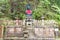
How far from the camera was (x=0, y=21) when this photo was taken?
11.5m

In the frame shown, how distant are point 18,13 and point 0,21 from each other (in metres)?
2.12

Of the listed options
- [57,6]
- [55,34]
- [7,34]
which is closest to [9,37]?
[7,34]

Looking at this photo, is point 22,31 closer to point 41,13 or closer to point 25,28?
point 25,28

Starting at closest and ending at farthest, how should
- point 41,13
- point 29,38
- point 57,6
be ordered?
A: 1. point 29,38
2. point 41,13
3. point 57,6

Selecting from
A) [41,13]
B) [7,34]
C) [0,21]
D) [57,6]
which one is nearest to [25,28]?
[7,34]

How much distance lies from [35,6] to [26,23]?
3.03 metres

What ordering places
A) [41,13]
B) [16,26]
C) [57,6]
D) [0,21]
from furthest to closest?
[57,6]
[41,13]
[0,21]
[16,26]

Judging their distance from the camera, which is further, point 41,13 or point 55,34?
point 41,13

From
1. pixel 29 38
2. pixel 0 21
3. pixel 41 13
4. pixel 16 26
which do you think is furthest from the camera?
pixel 41 13

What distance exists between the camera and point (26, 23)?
36.4ft

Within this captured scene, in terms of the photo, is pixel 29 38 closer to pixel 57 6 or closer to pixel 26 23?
pixel 26 23

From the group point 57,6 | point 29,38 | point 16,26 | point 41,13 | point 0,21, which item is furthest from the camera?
point 57,6

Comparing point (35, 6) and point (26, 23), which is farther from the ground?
point (35, 6)

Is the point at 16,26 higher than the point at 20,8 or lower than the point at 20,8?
lower
